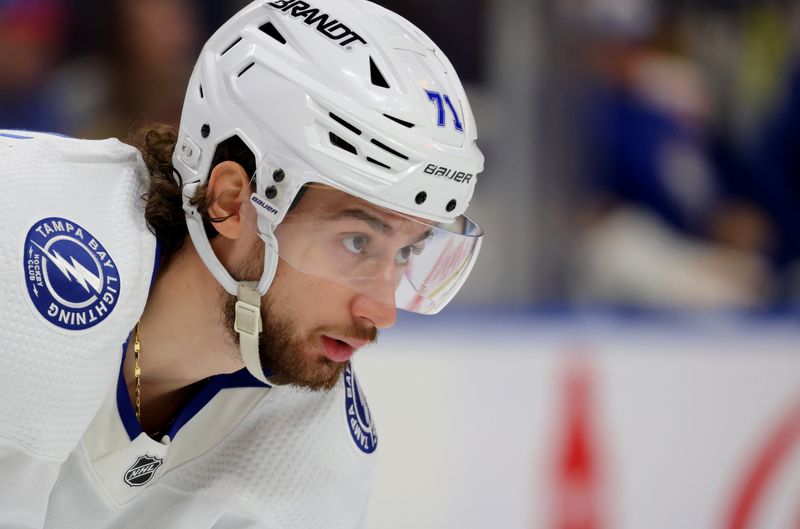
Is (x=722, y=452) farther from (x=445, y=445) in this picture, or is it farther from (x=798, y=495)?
(x=445, y=445)

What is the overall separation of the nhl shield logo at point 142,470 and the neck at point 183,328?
0.14 meters

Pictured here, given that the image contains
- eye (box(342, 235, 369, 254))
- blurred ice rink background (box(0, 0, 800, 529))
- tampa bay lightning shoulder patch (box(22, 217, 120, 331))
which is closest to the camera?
tampa bay lightning shoulder patch (box(22, 217, 120, 331))

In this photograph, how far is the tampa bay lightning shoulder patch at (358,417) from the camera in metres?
2.30

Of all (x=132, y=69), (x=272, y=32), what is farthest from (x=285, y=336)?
(x=132, y=69)

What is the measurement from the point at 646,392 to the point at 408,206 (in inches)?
56.4

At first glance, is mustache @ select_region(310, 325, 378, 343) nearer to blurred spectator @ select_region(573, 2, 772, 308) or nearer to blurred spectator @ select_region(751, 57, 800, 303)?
blurred spectator @ select_region(573, 2, 772, 308)

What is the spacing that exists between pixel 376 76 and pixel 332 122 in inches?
4.7

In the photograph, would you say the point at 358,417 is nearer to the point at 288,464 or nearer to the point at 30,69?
the point at 288,464

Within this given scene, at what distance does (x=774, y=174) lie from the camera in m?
4.09


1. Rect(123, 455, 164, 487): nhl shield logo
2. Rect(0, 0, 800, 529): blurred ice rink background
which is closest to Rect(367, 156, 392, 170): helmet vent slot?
Rect(123, 455, 164, 487): nhl shield logo

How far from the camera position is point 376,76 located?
1926 millimetres

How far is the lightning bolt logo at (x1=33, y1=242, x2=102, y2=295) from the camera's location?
69.9 inches

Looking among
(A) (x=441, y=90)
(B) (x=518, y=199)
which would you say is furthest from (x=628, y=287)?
(A) (x=441, y=90)

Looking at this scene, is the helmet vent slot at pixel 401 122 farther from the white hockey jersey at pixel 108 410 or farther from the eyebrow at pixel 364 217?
the white hockey jersey at pixel 108 410
